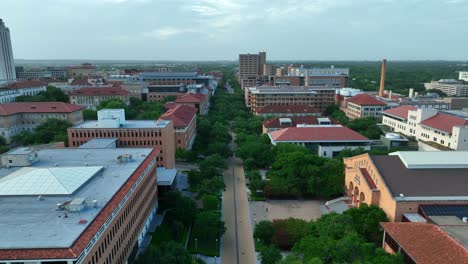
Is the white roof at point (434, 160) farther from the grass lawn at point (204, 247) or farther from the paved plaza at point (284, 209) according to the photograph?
the grass lawn at point (204, 247)

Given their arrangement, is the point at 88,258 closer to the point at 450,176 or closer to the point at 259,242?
the point at 259,242

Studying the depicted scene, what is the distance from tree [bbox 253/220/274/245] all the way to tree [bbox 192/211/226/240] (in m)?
4.58

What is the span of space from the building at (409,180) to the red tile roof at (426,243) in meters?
6.04

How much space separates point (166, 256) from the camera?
32.5 metres

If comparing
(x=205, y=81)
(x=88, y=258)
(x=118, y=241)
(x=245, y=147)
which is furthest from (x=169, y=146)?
(x=205, y=81)

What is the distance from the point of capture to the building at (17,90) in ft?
407

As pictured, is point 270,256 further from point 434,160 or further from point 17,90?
point 17,90

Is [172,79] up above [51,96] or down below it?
above

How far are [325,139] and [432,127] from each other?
2665 centimetres

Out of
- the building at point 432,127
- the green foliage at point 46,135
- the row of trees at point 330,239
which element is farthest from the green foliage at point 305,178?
the green foliage at point 46,135

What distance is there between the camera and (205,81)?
182000mm

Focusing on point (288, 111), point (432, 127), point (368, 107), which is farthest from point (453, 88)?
point (432, 127)

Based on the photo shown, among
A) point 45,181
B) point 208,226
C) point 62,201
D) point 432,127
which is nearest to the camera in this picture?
point 62,201

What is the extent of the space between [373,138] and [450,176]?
136ft
